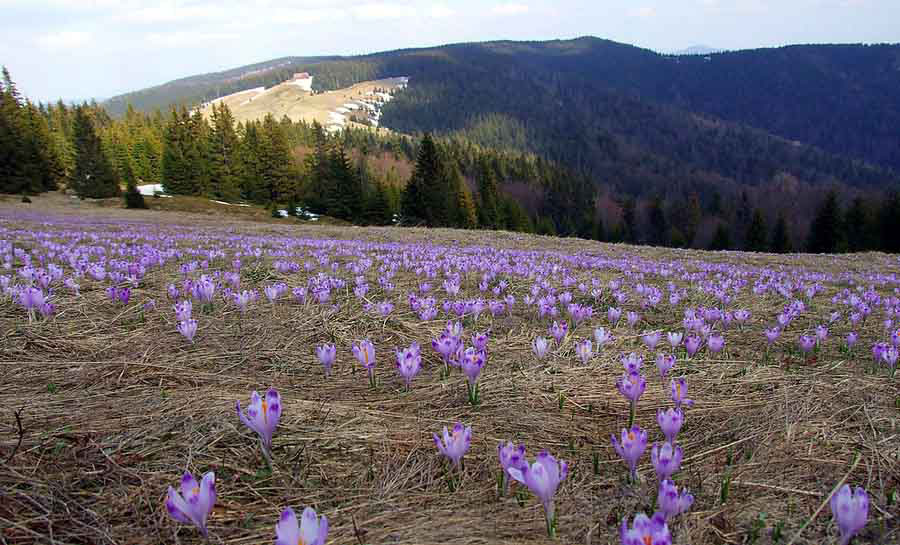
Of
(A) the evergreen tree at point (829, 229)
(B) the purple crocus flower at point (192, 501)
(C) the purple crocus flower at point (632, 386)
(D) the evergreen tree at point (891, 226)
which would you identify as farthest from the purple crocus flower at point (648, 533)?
(D) the evergreen tree at point (891, 226)

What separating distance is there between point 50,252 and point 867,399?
9114 mm

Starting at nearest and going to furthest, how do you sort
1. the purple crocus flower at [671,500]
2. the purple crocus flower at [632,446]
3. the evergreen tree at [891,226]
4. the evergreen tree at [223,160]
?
the purple crocus flower at [671,500], the purple crocus flower at [632,446], the evergreen tree at [891,226], the evergreen tree at [223,160]

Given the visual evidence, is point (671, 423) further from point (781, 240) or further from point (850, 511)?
point (781, 240)

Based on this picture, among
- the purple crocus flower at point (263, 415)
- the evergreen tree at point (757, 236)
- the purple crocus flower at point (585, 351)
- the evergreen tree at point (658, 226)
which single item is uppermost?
the purple crocus flower at point (263, 415)

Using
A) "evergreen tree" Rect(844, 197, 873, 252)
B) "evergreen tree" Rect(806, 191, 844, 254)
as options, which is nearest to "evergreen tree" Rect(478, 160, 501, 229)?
"evergreen tree" Rect(806, 191, 844, 254)

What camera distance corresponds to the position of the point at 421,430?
212cm

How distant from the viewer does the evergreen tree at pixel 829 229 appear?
52.5 meters

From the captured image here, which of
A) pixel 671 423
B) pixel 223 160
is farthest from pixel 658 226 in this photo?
pixel 671 423

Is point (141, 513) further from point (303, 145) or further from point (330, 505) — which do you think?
point (303, 145)

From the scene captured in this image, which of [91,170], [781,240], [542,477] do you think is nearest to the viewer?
[542,477]

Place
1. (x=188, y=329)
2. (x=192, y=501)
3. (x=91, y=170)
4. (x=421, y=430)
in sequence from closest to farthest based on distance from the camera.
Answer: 1. (x=192, y=501)
2. (x=421, y=430)
3. (x=188, y=329)
4. (x=91, y=170)

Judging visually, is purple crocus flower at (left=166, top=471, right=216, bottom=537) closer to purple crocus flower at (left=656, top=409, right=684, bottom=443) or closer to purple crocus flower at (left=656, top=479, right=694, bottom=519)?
purple crocus flower at (left=656, top=479, right=694, bottom=519)

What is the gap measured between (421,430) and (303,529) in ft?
2.97

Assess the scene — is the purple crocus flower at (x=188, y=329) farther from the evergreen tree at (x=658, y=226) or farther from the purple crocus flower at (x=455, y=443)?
the evergreen tree at (x=658, y=226)
